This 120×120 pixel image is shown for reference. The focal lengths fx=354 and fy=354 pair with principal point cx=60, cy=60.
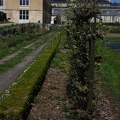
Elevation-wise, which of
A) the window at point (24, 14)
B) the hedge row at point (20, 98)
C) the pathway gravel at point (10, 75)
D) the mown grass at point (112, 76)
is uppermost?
the window at point (24, 14)

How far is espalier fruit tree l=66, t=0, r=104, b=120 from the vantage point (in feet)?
25.7

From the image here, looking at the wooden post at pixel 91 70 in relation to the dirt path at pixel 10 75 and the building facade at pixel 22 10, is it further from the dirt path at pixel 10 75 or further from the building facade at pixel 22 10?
the building facade at pixel 22 10

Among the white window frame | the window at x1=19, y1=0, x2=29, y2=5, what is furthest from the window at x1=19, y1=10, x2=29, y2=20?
the window at x1=19, y1=0, x2=29, y2=5

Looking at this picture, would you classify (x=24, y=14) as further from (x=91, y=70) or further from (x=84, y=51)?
(x=91, y=70)

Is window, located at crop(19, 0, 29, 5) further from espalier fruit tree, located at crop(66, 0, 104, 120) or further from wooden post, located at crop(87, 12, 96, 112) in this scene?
wooden post, located at crop(87, 12, 96, 112)

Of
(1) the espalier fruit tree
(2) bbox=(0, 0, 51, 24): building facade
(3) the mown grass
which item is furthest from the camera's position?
(2) bbox=(0, 0, 51, 24): building facade

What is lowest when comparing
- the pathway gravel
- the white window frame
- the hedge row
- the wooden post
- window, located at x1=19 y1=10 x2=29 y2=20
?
the pathway gravel

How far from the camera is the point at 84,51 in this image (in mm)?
9375

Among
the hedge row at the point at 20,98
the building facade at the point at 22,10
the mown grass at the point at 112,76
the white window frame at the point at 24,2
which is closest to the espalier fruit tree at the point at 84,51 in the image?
the mown grass at the point at 112,76

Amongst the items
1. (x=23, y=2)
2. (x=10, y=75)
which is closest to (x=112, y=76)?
(x=10, y=75)

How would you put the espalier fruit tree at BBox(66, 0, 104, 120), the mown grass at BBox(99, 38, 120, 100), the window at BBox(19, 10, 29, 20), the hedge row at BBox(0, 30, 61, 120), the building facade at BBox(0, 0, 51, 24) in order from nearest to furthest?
the hedge row at BBox(0, 30, 61, 120)
the espalier fruit tree at BBox(66, 0, 104, 120)
the mown grass at BBox(99, 38, 120, 100)
the building facade at BBox(0, 0, 51, 24)
the window at BBox(19, 10, 29, 20)

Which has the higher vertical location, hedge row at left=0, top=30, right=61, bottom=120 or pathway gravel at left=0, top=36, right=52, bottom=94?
hedge row at left=0, top=30, right=61, bottom=120

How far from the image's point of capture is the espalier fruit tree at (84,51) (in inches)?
309

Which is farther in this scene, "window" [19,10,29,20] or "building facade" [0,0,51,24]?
"window" [19,10,29,20]
